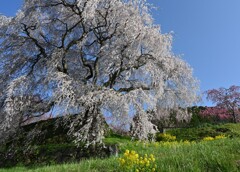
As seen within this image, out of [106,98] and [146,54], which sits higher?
[146,54]

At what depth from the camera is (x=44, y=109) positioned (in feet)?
41.7

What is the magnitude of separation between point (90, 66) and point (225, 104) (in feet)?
49.5

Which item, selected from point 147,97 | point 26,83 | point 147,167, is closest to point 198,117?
point 147,97

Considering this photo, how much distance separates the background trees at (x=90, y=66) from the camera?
1120 centimetres

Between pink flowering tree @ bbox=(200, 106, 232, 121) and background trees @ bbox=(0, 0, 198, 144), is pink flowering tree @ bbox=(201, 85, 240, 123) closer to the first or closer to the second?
pink flowering tree @ bbox=(200, 106, 232, 121)

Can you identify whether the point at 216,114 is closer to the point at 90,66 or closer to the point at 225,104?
the point at 225,104

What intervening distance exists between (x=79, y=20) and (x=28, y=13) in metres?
2.39

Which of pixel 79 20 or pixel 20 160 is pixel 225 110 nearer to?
pixel 79 20

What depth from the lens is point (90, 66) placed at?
14.1 metres

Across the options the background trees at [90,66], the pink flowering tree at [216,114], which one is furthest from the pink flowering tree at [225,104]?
the background trees at [90,66]

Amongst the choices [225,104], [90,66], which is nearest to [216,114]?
[225,104]

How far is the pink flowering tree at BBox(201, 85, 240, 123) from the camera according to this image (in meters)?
22.9

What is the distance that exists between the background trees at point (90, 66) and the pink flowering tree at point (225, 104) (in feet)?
27.5

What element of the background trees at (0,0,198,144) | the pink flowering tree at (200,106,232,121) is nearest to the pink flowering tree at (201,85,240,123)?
the pink flowering tree at (200,106,232,121)
